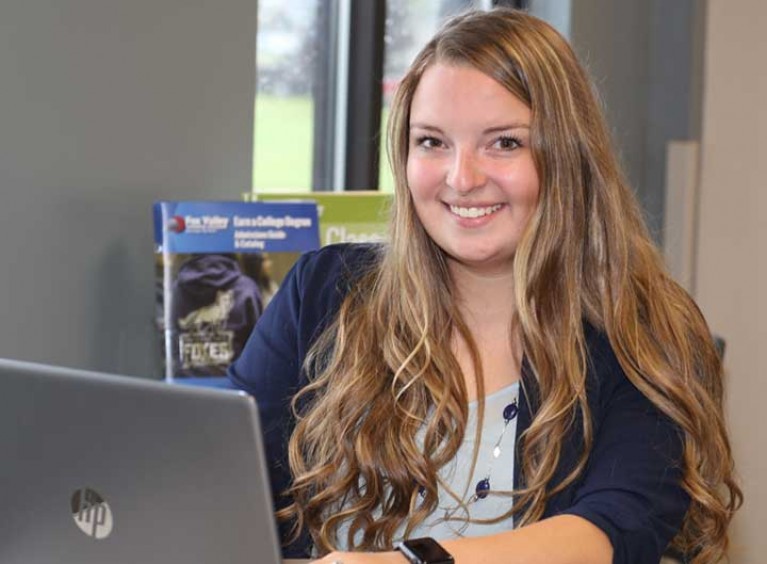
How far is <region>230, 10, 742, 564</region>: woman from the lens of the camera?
194 cm

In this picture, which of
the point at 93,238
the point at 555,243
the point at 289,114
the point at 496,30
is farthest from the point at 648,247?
the point at 289,114

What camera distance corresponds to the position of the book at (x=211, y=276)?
2816mm

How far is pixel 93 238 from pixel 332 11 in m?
1.30

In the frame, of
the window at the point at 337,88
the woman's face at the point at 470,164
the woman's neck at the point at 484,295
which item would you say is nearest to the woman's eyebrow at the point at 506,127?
the woman's face at the point at 470,164

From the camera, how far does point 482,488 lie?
1979 mm

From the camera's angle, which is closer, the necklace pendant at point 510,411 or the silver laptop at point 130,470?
the silver laptop at point 130,470

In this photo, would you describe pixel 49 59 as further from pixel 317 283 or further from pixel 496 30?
pixel 496 30

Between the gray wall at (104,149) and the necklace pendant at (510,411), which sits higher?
the gray wall at (104,149)

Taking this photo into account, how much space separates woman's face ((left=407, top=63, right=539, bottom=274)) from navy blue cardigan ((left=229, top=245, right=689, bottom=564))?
20 cm

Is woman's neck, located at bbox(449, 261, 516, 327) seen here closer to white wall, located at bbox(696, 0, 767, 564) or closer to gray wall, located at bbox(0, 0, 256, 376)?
gray wall, located at bbox(0, 0, 256, 376)

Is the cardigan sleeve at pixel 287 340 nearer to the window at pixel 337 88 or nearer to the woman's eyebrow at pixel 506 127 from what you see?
the woman's eyebrow at pixel 506 127

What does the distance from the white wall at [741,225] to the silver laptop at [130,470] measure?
10.5 ft

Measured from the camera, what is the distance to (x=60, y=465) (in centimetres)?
134

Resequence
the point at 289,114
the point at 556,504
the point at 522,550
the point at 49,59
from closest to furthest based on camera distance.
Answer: the point at 522,550 < the point at 556,504 < the point at 49,59 < the point at 289,114
